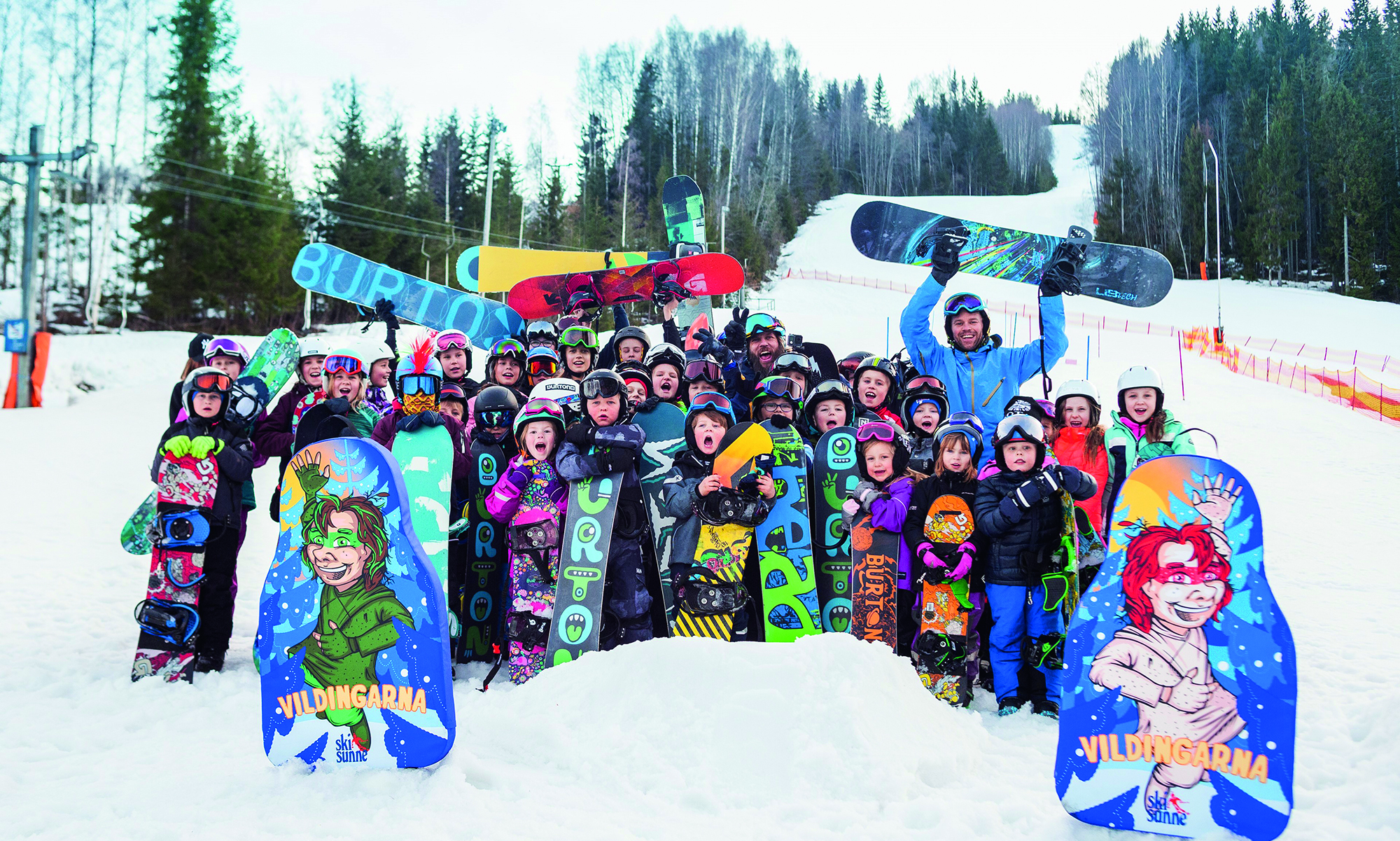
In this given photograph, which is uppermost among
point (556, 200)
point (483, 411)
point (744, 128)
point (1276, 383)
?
point (744, 128)

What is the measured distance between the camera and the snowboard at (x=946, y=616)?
3824 millimetres

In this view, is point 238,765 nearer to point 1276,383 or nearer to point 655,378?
point 655,378

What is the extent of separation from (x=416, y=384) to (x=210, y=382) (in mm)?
1085

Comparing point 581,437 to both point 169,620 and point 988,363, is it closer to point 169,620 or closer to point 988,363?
point 169,620

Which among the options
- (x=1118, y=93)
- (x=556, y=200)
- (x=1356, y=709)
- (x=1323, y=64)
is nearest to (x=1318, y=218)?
(x=1323, y=64)

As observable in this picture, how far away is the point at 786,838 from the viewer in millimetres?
2441

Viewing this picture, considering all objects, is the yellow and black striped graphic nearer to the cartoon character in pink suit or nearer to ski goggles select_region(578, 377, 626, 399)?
ski goggles select_region(578, 377, 626, 399)

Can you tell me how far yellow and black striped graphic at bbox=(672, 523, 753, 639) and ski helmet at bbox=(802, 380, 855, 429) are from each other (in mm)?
1043

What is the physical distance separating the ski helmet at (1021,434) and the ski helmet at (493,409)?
2676 mm

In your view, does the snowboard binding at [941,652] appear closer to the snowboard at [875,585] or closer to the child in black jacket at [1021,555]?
the child in black jacket at [1021,555]

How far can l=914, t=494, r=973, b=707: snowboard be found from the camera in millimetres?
3824

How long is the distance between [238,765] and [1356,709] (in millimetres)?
4441

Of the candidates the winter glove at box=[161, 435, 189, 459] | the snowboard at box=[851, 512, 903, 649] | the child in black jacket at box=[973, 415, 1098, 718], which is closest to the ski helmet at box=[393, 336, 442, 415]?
the winter glove at box=[161, 435, 189, 459]

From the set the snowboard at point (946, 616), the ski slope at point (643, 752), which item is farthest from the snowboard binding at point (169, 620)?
the snowboard at point (946, 616)
